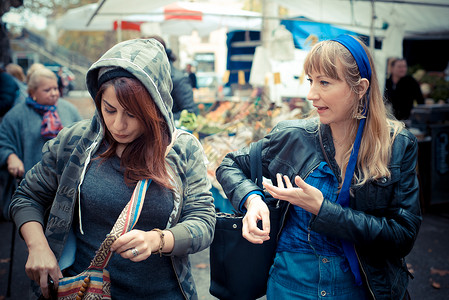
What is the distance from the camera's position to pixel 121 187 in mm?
1638

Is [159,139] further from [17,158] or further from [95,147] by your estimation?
[17,158]

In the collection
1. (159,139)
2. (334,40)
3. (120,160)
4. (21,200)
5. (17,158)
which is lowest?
(17,158)

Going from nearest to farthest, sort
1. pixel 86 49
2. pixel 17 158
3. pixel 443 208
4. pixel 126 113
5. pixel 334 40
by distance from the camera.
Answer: pixel 126 113, pixel 334 40, pixel 17 158, pixel 443 208, pixel 86 49

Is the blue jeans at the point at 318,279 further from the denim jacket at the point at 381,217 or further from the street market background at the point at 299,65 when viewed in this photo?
the street market background at the point at 299,65

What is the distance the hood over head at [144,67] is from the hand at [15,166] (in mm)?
2216

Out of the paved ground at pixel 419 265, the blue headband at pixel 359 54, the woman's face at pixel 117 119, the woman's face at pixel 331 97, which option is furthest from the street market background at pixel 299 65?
the woman's face at pixel 117 119

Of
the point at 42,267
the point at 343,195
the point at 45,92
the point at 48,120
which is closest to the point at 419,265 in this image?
the point at 343,195

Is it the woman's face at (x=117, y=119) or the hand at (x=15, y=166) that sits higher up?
the woman's face at (x=117, y=119)

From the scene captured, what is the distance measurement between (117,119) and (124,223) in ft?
1.36

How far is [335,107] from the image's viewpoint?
67.0 inches

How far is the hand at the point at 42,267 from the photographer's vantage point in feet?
4.96

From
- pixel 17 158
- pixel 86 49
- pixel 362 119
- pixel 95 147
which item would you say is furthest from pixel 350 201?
pixel 86 49

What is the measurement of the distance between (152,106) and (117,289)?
0.79 metres

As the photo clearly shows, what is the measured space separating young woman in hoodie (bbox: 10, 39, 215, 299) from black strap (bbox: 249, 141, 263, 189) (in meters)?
0.28
